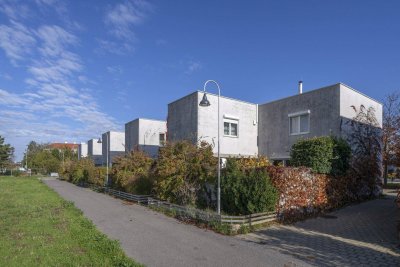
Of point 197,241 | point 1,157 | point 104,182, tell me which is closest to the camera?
point 197,241

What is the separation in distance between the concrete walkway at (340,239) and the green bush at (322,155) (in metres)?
2.03

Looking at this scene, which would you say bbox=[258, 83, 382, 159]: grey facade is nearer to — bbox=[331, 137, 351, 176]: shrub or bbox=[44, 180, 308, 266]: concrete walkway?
bbox=[331, 137, 351, 176]: shrub

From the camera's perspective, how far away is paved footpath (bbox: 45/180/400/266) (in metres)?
7.67

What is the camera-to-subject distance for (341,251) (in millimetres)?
8375

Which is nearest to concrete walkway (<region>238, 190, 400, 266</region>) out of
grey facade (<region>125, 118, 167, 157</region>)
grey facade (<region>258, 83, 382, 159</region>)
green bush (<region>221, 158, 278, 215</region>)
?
green bush (<region>221, 158, 278, 215</region>)

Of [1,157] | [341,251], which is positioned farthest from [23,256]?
[1,157]

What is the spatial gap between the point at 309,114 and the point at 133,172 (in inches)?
439

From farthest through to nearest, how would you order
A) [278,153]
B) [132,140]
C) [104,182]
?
1. [132,140]
2. [104,182]
3. [278,153]

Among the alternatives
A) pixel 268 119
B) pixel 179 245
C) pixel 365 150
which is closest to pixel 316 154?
pixel 365 150

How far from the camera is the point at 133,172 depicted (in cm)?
2130

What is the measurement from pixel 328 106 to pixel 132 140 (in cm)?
2077

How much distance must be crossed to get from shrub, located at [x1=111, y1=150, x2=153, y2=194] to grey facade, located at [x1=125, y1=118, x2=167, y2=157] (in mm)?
8269

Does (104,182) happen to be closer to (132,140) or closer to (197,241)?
(132,140)

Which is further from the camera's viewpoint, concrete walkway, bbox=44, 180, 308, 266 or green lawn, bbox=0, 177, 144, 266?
concrete walkway, bbox=44, 180, 308, 266
